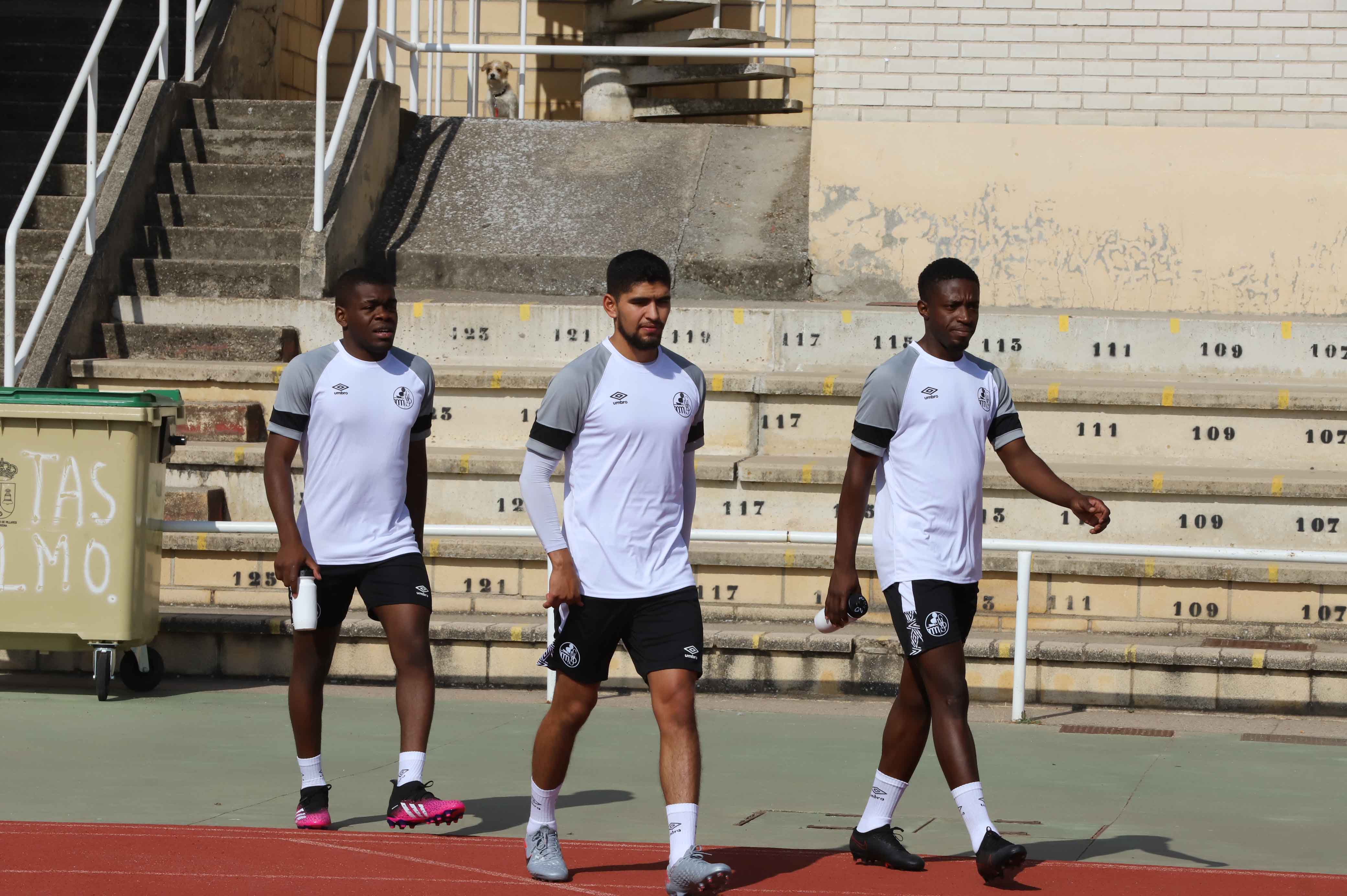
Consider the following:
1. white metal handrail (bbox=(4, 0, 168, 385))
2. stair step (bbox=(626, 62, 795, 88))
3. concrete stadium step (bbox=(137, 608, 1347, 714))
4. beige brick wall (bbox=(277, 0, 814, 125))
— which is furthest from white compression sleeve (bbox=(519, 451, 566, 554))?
beige brick wall (bbox=(277, 0, 814, 125))

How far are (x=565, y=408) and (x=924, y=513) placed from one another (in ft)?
3.77

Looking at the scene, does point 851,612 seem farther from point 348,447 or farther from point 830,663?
point 830,663

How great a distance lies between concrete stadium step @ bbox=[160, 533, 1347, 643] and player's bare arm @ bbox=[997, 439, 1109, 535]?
3293mm

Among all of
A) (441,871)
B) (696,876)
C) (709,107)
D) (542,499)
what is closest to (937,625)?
(696,876)

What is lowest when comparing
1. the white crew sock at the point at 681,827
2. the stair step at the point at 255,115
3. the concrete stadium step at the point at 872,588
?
the white crew sock at the point at 681,827

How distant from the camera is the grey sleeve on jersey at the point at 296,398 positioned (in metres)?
5.89

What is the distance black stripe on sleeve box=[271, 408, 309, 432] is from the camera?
19.4 feet

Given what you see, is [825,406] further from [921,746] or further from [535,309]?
[921,746]

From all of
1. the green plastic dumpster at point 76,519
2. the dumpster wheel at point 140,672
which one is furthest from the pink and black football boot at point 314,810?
the dumpster wheel at point 140,672

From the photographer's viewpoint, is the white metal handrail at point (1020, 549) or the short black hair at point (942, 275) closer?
the short black hair at point (942, 275)

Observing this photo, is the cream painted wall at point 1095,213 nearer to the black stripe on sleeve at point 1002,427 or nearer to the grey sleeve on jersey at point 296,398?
the black stripe on sleeve at point 1002,427

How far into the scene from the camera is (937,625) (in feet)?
17.2

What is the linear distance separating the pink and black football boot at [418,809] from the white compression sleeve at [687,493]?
3.85 ft

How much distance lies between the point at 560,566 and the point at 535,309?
6392 mm
